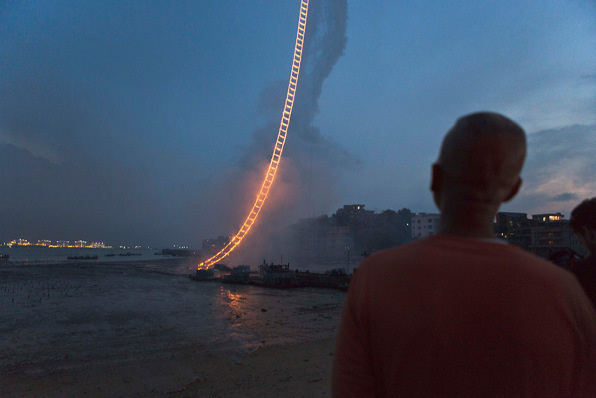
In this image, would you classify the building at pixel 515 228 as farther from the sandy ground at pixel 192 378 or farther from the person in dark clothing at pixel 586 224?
the person in dark clothing at pixel 586 224

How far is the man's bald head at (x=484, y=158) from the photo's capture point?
1.27 meters

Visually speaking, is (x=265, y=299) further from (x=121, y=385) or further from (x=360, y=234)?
(x=360, y=234)

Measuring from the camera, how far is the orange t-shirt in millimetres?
1125

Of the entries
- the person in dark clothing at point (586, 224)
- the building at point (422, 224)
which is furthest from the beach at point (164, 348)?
the building at point (422, 224)

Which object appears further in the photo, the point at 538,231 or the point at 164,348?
the point at 538,231

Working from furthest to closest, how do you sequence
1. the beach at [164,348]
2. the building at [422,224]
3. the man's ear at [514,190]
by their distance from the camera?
the building at [422,224] < the beach at [164,348] < the man's ear at [514,190]

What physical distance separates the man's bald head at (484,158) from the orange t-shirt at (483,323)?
8.1 inches

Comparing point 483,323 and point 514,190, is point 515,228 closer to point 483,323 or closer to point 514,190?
point 514,190

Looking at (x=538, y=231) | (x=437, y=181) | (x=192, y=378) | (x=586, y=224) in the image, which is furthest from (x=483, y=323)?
(x=538, y=231)

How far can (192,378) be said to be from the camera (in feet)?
36.6

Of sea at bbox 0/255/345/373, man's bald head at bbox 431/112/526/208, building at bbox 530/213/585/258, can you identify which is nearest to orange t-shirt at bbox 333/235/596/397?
man's bald head at bbox 431/112/526/208

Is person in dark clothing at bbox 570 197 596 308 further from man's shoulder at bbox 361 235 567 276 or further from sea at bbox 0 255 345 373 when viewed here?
sea at bbox 0 255 345 373

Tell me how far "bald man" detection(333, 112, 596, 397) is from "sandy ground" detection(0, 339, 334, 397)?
9064 mm

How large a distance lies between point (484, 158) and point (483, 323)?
59 centimetres
